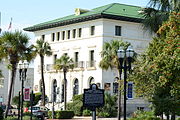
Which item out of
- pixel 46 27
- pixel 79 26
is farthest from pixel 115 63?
pixel 46 27

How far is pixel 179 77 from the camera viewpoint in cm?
2644

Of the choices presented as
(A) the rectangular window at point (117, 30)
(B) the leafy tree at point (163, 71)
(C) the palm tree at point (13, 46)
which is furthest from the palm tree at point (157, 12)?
(A) the rectangular window at point (117, 30)

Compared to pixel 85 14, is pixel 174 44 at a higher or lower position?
lower

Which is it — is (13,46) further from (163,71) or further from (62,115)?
(163,71)

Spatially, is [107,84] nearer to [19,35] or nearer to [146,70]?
[19,35]

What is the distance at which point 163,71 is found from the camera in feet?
89.9

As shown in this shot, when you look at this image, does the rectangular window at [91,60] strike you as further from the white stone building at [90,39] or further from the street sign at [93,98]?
the street sign at [93,98]

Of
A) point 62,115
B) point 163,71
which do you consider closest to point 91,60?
point 62,115

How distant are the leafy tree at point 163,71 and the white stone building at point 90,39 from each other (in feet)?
87.3

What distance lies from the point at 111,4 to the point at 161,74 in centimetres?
4045

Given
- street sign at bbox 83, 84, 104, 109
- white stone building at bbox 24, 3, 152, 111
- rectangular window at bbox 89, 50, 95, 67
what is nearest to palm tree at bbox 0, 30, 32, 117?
street sign at bbox 83, 84, 104, 109

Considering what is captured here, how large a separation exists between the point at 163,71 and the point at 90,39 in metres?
37.4

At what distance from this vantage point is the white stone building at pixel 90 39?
62.5 metres

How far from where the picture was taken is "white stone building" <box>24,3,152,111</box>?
6247cm
